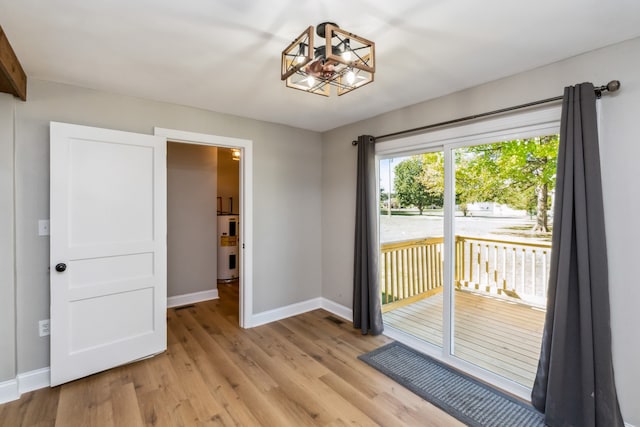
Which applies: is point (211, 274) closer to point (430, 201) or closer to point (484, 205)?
point (430, 201)

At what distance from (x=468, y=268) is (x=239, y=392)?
7.31 ft

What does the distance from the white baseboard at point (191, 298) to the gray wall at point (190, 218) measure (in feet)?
0.17

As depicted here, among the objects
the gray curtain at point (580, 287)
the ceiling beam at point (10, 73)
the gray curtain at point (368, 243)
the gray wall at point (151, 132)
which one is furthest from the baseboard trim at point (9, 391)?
the gray curtain at point (580, 287)

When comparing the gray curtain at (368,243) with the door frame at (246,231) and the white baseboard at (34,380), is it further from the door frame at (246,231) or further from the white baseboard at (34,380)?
the white baseboard at (34,380)

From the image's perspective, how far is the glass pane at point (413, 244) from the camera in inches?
117

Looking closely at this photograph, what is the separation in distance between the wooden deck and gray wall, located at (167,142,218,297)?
3119 millimetres

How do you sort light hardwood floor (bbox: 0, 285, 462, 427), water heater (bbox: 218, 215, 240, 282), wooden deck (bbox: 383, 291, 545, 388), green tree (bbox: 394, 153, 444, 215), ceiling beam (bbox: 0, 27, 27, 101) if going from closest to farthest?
ceiling beam (bbox: 0, 27, 27, 101) < light hardwood floor (bbox: 0, 285, 462, 427) < wooden deck (bbox: 383, 291, 545, 388) < green tree (bbox: 394, 153, 444, 215) < water heater (bbox: 218, 215, 240, 282)

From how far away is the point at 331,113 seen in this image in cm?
328

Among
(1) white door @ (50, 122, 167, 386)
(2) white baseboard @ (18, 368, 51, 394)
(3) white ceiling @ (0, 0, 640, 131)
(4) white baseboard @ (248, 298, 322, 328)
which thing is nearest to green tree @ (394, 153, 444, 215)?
(3) white ceiling @ (0, 0, 640, 131)

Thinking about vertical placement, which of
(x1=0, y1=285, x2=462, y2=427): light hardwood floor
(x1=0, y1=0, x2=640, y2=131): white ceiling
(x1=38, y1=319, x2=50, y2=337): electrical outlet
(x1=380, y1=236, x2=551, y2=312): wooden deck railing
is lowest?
(x1=0, y1=285, x2=462, y2=427): light hardwood floor

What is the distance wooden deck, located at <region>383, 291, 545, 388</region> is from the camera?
2.50 m

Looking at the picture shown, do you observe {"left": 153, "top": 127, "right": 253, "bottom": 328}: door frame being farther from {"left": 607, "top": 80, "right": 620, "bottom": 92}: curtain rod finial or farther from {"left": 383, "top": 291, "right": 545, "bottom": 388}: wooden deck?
{"left": 607, "top": 80, "right": 620, "bottom": 92}: curtain rod finial

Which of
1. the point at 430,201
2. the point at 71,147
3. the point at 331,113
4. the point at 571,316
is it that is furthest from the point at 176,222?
the point at 571,316

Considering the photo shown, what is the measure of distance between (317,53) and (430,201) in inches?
74.2
